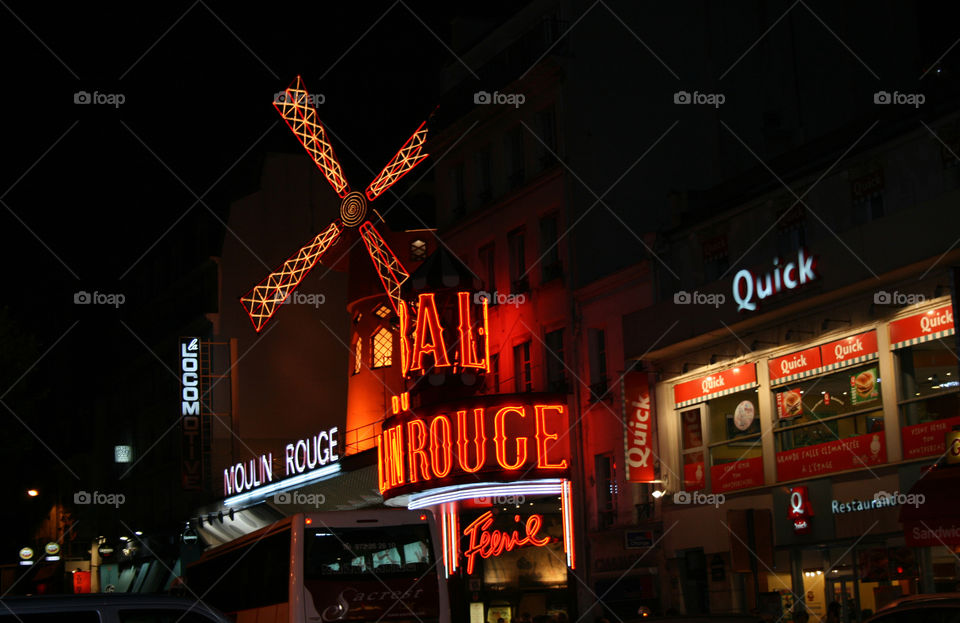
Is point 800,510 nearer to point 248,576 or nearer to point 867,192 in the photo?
point 867,192

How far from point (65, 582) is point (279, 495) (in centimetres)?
1239

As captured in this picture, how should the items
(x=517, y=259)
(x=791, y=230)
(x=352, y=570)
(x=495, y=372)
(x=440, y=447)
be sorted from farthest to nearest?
1. (x=495, y=372)
2. (x=517, y=259)
3. (x=440, y=447)
4. (x=791, y=230)
5. (x=352, y=570)

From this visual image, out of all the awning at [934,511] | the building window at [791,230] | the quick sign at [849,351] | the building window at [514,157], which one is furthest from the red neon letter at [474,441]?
the awning at [934,511]

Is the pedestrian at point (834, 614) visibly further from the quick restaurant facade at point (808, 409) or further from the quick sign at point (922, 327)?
the quick sign at point (922, 327)

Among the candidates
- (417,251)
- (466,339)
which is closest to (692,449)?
(466,339)

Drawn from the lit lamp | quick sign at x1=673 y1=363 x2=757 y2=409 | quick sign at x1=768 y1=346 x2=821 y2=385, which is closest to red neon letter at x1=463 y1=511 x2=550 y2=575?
quick sign at x1=673 y1=363 x2=757 y2=409

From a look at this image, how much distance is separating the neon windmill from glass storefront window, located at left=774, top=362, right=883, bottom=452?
15.5 meters

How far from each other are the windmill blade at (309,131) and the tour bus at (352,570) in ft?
72.3

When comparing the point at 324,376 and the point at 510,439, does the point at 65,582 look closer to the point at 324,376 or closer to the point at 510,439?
the point at 324,376

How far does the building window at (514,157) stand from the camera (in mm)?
32688

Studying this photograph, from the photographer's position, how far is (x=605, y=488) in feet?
93.4

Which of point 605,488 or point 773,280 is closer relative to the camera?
point 773,280

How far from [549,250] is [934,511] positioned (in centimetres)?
1421

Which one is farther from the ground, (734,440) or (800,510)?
(734,440)
